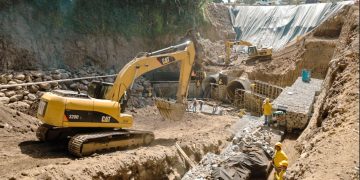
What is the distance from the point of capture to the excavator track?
29.2ft

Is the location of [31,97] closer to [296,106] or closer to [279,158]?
[296,106]

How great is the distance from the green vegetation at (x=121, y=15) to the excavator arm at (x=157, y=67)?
9747mm

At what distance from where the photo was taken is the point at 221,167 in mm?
8383

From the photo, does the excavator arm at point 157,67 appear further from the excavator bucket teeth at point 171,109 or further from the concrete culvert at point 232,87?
the concrete culvert at point 232,87

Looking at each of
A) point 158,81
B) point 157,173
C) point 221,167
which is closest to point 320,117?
point 221,167

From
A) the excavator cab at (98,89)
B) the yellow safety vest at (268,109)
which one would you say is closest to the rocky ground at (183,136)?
the yellow safety vest at (268,109)

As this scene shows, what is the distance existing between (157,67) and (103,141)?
3403 mm

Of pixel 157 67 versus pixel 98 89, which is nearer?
pixel 98 89

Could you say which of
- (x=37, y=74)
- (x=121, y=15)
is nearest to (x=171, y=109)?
Answer: (x=37, y=74)

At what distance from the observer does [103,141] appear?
948 centimetres

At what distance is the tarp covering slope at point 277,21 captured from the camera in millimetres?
34438

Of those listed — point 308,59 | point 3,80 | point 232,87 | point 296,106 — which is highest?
point 308,59

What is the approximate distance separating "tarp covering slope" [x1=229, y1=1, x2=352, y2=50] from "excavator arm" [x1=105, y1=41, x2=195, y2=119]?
2466 cm

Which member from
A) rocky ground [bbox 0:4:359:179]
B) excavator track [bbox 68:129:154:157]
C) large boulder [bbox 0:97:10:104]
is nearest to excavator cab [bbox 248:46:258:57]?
rocky ground [bbox 0:4:359:179]
